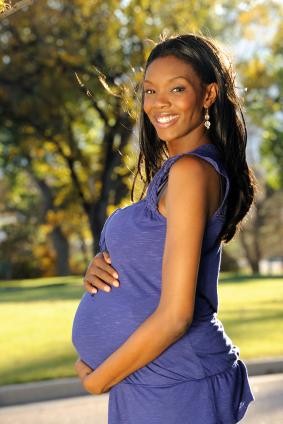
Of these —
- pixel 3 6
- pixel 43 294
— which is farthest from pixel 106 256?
pixel 43 294

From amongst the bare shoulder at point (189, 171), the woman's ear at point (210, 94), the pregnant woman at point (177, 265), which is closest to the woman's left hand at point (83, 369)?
the pregnant woman at point (177, 265)

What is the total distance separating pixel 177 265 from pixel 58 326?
10.3m

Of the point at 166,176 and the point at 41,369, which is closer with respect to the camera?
the point at 166,176

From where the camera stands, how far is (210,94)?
9.07ft

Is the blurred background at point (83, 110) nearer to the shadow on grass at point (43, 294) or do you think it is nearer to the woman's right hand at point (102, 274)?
the shadow on grass at point (43, 294)

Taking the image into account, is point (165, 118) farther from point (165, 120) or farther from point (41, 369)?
point (41, 369)

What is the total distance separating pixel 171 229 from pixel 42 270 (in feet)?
115

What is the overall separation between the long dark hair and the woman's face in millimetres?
28

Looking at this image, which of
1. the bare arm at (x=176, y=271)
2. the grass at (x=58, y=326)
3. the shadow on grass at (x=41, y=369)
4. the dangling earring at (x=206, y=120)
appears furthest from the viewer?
the grass at (x=58, y=326)

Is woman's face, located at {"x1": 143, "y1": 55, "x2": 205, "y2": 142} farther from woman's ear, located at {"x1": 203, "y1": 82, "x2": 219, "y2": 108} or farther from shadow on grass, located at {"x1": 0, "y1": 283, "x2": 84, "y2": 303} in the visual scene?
shadow on grass, located at {"x1": 0, "y1": 283, "x2": 84, "y2": 303}

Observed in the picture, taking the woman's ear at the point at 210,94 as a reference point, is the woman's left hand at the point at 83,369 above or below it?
below

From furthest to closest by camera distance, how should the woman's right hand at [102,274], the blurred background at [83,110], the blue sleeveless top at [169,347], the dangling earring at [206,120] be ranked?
the blurred background at [83,110] → the dangling earring at [206,120] → the woman's right hand at [102,274] → the blue sleeveless top at [169,347]

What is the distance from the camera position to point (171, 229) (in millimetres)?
2414

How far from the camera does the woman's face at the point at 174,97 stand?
270 cm
